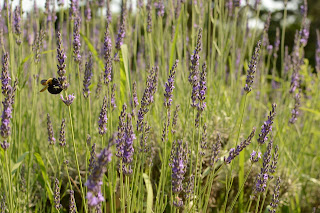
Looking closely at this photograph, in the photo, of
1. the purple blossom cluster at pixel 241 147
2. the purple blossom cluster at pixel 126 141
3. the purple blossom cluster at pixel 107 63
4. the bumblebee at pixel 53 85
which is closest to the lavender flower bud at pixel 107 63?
the purple blossom cluster at pixel 107 63

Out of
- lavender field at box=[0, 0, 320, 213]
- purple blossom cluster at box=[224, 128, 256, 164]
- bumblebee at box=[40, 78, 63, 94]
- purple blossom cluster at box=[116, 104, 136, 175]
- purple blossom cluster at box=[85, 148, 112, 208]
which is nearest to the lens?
purple blossom cluster at box=[85, 148, 112, 208]

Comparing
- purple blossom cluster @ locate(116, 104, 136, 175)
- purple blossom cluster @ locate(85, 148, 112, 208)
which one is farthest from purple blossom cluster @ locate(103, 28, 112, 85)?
purple blossom cluster @ locate(85, 148, 112, 208)

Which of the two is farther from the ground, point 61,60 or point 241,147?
point 61,60

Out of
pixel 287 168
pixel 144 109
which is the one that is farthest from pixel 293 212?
pixel 144 109

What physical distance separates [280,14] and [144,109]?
15.3 metres

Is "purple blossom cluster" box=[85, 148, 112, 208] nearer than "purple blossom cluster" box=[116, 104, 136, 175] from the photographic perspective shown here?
Yes

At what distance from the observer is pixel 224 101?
10.5 ft

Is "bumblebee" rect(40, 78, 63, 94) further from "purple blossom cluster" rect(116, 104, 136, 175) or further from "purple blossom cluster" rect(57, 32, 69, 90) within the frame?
"purple blossom cluster" rect(116, 104, 136, 175)

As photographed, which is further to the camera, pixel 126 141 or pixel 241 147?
pixel 241 147

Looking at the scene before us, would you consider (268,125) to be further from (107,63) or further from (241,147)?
(107,63)

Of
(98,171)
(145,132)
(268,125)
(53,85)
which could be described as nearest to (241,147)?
→ (268,125)

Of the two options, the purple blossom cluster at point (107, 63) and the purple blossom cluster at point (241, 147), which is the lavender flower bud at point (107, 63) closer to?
the purple blossom cluster at point (107, 63)

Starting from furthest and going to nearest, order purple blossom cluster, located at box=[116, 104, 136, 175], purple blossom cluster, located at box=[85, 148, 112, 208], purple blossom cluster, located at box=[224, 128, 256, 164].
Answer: purple blossom cluster, located at box=[224, 128, 256, 164]
purple blossom cluster, located at box=[116, 104, 136, 175]
purple blossom cluster, located at box=[85, 148, 112, 208]

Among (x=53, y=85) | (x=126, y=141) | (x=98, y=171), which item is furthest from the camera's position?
(x=53, y=85)
